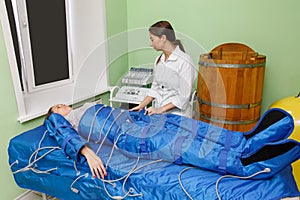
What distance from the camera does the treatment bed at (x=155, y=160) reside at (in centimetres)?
104

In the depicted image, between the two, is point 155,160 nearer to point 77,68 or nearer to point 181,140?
point 181,140

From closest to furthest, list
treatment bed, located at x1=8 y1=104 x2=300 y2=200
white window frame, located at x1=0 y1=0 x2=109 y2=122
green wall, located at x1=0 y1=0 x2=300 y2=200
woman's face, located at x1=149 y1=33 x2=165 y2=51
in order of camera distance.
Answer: treatment bed, located at x1=8 y1=104 x2=300 y2=200
woman's face, located at x1=149 y1=33 x2=165 y2=51
white window frame, located at x1=0 y1=0 x2=109 y2=122
green wall, located at x1=0 y1=0 x2=300 y2=200

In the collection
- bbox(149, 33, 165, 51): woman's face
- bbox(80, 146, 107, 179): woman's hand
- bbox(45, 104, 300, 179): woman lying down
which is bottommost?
bbox(80, 146, 107, 179): woman's hand

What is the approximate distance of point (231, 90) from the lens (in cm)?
176

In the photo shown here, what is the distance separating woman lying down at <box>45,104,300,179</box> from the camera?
1.06 meters

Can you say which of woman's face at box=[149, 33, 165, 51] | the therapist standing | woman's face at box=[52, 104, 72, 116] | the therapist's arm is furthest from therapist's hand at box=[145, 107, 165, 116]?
woman's face at box=[52, 104, 72, 116]

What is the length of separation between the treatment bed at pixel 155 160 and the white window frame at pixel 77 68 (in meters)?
0.34

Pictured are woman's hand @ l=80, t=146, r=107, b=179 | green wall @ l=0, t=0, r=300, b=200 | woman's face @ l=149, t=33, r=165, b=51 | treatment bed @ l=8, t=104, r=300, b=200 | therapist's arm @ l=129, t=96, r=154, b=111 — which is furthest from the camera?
green wall @ l=0, t=0, r=300, b=200

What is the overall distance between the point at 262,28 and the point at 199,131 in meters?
1.24

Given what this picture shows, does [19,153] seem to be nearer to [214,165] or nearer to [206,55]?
[214,165]

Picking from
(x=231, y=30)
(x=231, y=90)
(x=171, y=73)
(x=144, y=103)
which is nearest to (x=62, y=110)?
(x=144, y=103)

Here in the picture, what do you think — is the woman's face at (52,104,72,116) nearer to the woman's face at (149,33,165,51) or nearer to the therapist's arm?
the therapist's arm

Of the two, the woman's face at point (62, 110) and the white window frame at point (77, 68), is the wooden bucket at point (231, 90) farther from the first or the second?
the woman's face at point (62, 110)

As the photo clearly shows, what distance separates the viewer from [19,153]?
1454 mm
